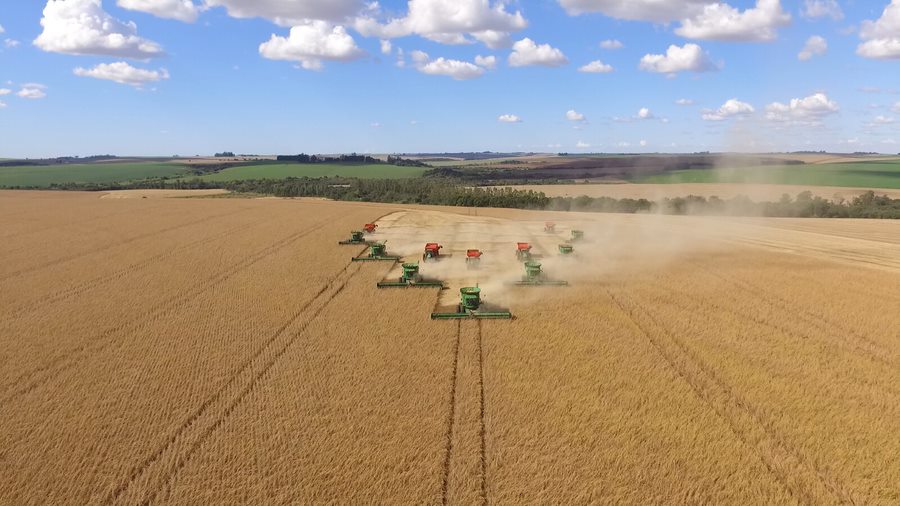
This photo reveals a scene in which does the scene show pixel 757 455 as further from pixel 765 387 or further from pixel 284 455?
pixel 284 455

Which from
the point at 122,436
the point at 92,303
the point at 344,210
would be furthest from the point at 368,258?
the point at 344,210

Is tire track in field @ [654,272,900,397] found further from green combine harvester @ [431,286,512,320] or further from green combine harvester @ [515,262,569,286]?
green combine harvester @ [431,286,512,320]

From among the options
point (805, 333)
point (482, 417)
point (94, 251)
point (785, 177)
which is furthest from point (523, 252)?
point (785, 177)

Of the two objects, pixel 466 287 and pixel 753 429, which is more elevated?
pixel 466 287

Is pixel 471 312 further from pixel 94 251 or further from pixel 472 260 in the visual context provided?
pixel 94 251

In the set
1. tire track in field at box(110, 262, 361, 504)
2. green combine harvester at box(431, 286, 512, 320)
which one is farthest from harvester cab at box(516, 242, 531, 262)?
tire track in field at box(110, 262, 361, 504)

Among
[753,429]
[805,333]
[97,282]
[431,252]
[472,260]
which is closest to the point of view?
[753,429]

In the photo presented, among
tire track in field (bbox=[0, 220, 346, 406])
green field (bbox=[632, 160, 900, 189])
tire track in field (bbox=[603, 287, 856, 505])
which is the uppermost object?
green field (bbox=[632, 160, 900, 189])
